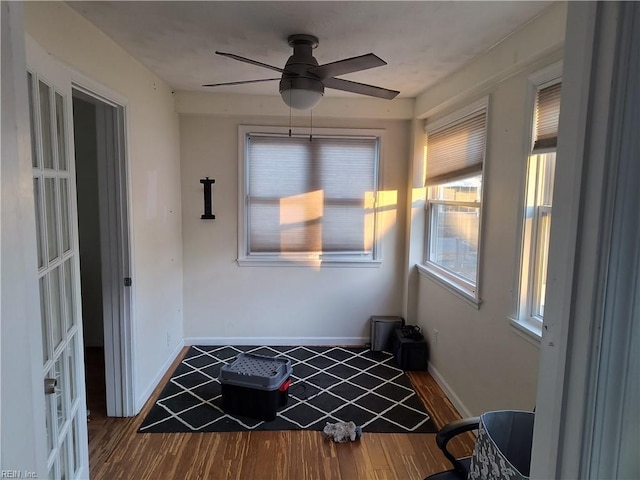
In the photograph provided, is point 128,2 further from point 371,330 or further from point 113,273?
point 371,330

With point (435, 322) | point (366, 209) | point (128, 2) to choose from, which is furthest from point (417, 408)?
point (128, 2)

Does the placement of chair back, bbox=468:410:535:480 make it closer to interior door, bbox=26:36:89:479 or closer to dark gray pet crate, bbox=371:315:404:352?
interior door, bbox=26:36:89:479

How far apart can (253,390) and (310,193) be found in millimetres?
1991

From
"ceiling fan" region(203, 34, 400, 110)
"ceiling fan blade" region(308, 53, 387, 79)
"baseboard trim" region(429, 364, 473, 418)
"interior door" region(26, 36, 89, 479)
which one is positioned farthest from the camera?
"baseboard trim" region(429, 364, 473, 418)

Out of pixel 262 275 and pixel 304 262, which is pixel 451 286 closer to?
pixel 304 262

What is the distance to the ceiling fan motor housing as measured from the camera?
2166 millimetres

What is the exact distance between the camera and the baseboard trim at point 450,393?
9.58ft

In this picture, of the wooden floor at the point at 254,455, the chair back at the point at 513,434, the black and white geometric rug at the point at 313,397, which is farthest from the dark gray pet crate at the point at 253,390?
the chair back at the point at 513,434

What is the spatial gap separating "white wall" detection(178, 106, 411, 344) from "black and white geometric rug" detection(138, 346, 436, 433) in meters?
→ 0.25

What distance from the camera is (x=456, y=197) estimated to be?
332cm

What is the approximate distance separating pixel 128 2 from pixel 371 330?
3337 millimetres

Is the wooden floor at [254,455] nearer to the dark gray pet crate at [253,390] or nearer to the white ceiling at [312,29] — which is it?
the dark gray pet crate at [253,390]

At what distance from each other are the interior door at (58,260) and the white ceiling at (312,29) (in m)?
0.65

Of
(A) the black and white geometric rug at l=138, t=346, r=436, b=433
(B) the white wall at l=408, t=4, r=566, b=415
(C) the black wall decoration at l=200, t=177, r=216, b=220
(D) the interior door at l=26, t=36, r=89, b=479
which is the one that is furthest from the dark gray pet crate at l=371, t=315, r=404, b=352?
(D) the interior door at l=26, t=36, r=89, b=479
